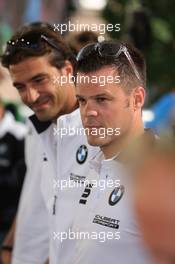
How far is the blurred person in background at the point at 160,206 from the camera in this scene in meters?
1.31

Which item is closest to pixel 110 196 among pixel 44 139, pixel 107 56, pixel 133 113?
pixel 133 113

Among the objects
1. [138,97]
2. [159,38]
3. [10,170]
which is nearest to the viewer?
[138,97]

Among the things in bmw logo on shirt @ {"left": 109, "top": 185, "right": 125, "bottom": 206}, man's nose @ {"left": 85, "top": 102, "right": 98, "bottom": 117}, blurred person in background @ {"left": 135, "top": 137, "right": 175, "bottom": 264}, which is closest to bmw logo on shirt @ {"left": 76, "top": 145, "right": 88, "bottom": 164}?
man's nose @ {"left": 85, "top": 102, "right": 98, "bottom": 117}

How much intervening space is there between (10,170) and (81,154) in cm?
205

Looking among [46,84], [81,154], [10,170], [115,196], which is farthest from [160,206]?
[10,170]

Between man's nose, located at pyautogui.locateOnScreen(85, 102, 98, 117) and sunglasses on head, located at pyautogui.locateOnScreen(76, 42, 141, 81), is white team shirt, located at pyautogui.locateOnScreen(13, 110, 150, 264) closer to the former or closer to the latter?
man's nose, located at pyautogui.locateOnScreen(85, 102, 98, 117)

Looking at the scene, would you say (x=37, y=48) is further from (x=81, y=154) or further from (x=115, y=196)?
(x=115, y=196)

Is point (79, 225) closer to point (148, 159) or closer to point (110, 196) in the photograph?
point (110, 196)

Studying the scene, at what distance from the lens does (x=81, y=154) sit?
294cm

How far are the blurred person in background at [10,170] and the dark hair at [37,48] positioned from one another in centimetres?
139

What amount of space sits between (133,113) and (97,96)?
0.12 m

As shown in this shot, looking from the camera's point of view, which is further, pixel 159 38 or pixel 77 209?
pixel 159 38

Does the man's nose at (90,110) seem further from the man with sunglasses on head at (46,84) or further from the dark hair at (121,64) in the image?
the man with sunglasses on head at (46,84)

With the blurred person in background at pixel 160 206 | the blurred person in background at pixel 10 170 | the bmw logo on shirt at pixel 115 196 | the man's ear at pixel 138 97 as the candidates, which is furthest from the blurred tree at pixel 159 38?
the blurred person in background at pixel 160 206
